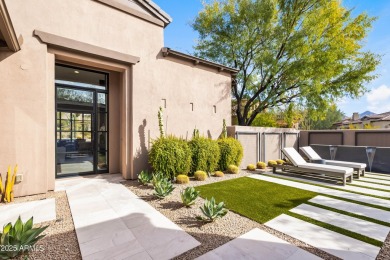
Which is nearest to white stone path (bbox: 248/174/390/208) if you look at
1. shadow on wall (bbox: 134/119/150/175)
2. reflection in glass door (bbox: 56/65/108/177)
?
shadow on wall (bbox: 134/119/150/175)

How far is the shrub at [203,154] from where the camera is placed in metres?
8.12

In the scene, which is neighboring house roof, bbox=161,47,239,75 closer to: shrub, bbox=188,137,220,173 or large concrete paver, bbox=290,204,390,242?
shrub, bbox=188,137,220,173

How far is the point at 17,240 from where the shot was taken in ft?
9.13

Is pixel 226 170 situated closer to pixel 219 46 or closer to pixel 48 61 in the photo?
pixel 48 61

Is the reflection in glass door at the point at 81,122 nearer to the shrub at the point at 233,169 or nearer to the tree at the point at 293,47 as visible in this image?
the shrub at the point at 233,169

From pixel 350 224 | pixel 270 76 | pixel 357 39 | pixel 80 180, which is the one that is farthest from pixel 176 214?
pixel 357 39

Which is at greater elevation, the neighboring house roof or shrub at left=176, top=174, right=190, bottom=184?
the neighboring house roof

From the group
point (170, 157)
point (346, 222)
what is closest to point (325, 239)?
point (346, 222)

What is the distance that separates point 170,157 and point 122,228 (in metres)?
3.56

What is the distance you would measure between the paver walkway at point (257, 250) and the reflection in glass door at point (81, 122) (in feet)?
21.8

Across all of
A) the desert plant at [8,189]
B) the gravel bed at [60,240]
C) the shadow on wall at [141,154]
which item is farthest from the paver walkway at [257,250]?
the desert plant at [8,189]

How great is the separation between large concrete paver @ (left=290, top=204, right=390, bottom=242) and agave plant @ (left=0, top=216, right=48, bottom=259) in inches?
208

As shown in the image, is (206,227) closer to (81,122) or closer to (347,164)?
(81,122)

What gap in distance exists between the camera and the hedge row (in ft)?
23.3
